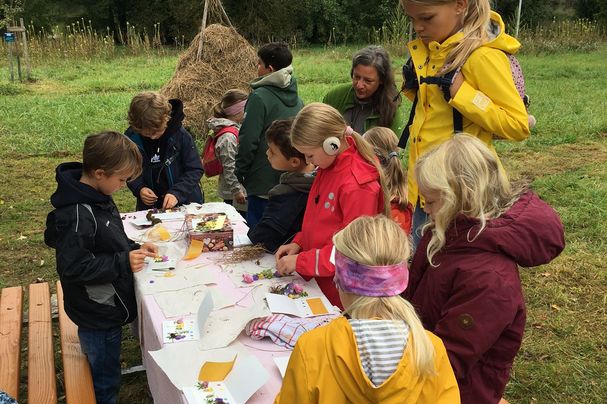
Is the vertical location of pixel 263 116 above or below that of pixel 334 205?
above

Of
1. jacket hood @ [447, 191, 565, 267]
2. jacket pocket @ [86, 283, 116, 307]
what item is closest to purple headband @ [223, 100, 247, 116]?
jacket pocket @ [86, 283, 116, 307]

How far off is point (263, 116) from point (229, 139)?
0.54 m

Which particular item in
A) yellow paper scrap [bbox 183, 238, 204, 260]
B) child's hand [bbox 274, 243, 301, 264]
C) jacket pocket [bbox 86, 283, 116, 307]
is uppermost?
child's hand [bbox 274, 243, 301, 264]

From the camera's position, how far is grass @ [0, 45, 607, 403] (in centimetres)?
376

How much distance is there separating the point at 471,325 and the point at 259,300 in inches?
40.3

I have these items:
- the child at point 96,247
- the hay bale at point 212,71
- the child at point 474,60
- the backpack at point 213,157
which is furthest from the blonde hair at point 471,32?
the hay bale at point 212,71

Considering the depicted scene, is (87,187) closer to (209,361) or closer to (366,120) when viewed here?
(209,361)

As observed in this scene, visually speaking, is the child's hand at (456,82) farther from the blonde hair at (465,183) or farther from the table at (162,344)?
the table at (162,344)

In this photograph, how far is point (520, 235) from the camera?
6.39ft

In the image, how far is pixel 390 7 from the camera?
3262 cm

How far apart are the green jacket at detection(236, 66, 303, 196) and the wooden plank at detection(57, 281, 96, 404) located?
5.37 feet

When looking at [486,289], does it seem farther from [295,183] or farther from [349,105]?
[349,105]

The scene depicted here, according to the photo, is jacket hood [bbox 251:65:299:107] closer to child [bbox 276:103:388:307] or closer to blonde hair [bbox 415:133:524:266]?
child [bbox 276:103:388:307]

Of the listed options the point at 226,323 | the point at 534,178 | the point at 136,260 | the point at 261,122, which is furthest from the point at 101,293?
the point at 534,178
